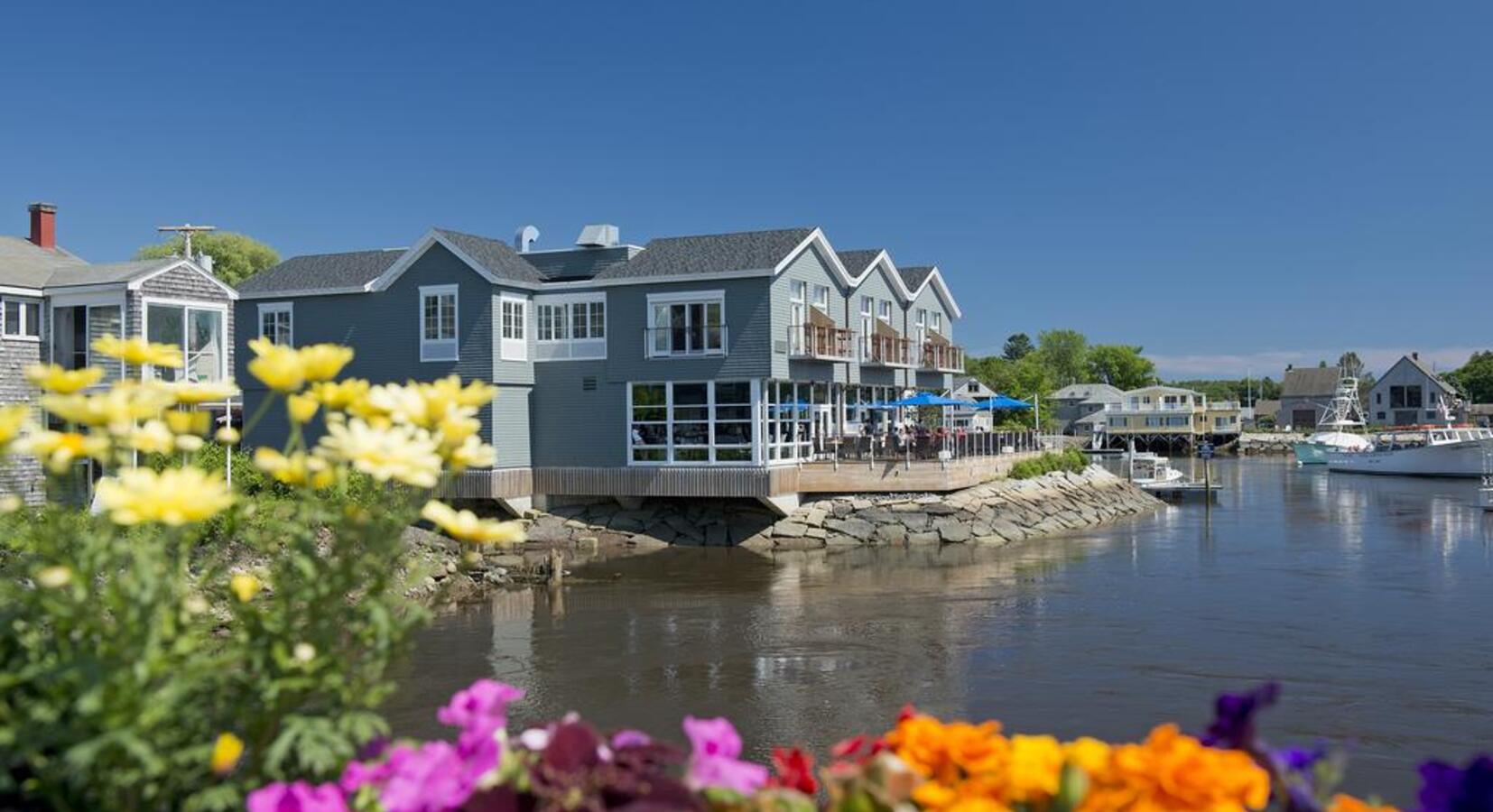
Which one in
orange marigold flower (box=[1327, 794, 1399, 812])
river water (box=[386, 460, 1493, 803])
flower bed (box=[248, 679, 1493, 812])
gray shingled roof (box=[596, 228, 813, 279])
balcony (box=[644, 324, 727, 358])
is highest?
gray shingled roof (box=[596, 228, 813, 279])

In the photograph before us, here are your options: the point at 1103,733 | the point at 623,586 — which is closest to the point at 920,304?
the point at 623,586

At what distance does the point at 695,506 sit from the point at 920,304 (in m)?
15.2

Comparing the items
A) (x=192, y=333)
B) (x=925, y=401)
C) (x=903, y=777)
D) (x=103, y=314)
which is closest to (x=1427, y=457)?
(x=925, y=401)

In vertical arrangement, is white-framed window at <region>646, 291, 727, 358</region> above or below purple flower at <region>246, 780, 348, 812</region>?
above

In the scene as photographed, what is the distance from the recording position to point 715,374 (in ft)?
99.8

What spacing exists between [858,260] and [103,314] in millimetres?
21978

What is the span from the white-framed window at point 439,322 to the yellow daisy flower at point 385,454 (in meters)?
28.7

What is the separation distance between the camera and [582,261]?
34.6 metres

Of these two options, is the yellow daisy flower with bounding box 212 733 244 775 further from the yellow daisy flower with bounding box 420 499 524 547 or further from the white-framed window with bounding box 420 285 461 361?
the white-framed window with bounding box 420 285 461 361

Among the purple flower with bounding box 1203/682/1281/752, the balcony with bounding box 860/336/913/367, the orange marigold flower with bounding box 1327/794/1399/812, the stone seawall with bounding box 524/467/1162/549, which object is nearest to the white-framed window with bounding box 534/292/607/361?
the stone seawall with bounding box 524/467/1162/549

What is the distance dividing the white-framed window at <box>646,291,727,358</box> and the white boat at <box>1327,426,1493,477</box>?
44.3m

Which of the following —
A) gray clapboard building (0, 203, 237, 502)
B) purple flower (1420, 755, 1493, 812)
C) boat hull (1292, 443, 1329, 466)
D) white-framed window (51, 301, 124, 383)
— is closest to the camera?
purple flower (1420, 755, 1493, 812)

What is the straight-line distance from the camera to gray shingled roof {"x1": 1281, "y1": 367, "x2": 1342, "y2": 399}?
11706cm

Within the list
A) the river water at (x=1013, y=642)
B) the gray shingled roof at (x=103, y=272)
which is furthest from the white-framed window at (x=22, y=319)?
the river water at (x=1013, y=642)
